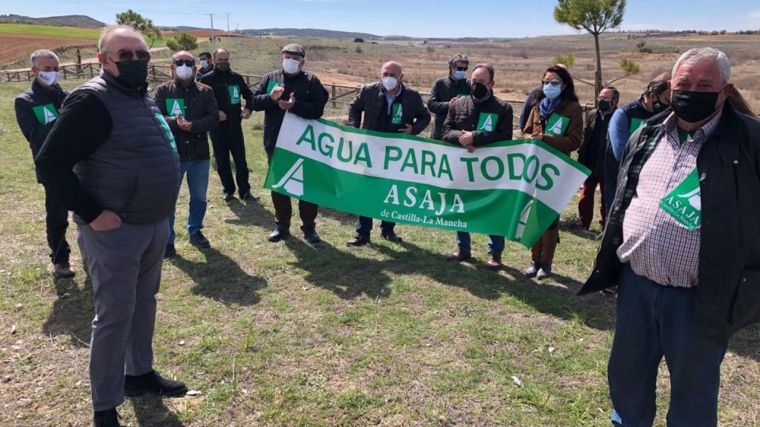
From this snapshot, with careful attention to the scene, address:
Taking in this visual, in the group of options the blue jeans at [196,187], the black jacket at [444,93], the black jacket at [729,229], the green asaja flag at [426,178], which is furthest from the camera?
the black jacket at [444,93]

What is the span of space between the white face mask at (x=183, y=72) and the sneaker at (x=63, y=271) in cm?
237

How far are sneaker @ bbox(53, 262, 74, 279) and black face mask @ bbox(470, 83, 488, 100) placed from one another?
14.6ft

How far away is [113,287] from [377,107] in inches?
160

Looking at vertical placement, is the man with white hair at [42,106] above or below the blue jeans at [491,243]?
above

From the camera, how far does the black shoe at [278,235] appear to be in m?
6.88

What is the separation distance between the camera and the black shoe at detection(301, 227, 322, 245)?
22.5 ft

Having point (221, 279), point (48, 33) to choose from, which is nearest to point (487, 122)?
point (221, 279)

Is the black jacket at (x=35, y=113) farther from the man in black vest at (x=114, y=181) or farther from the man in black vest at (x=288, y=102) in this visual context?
the man in black vest at (x=114, y=181)

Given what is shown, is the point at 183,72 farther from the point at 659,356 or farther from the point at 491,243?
the point at 659,356

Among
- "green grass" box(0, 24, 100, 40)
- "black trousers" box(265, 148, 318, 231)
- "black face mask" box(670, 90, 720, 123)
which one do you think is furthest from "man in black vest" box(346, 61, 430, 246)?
"green grass" box(0, 24, 100, 40)

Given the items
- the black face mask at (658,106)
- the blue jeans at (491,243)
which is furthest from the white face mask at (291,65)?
the black face mask at (658,106)

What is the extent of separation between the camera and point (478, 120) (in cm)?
577

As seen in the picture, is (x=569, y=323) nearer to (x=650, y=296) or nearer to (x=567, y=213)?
(x=650, y=296)

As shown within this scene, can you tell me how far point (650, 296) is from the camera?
2758mm
